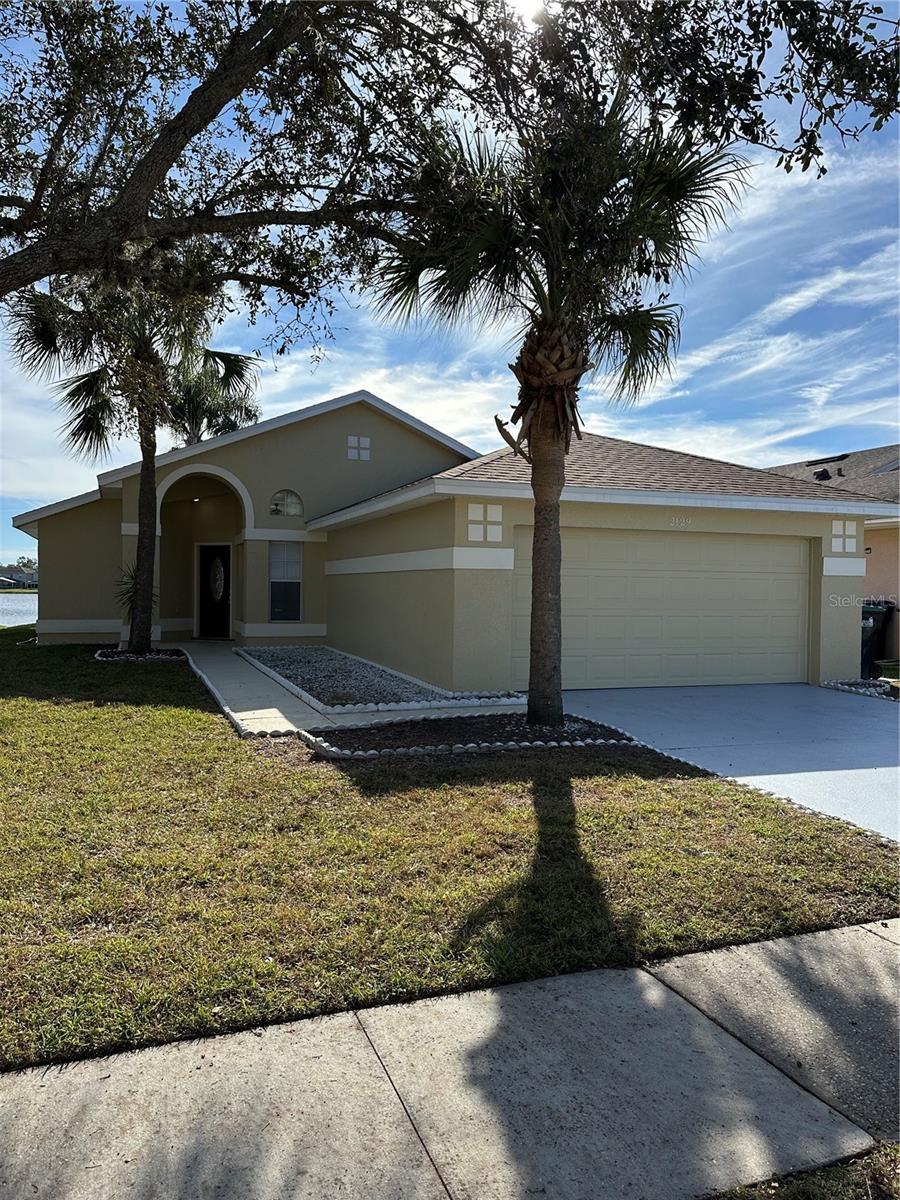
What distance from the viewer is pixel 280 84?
704 cm

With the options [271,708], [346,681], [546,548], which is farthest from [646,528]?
[271,708]

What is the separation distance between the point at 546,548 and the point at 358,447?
10603 mm

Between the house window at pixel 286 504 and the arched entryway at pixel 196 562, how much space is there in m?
2.73

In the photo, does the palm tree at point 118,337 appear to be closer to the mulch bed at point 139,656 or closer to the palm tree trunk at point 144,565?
the palm tree trunk at point 144,565

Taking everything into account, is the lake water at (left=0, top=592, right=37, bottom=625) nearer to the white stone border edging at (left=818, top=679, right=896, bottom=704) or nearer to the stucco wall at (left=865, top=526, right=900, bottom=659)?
the white stone border edging at (left=818, top=679, right=896, bottom=704)

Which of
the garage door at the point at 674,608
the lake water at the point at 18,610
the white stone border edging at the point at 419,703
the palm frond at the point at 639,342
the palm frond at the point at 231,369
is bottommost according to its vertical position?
the white stone border edging at the point at 419,703

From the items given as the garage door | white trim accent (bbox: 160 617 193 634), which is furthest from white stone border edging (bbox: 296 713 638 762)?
white trim accent (bbox: 160 617 193 634)

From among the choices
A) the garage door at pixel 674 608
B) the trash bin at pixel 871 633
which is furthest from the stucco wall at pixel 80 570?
the trash bin at pixel 871 633

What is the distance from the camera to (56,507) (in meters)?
18.1

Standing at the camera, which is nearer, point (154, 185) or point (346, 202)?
point (154, 185)

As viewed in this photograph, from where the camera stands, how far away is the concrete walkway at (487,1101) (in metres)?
2.38

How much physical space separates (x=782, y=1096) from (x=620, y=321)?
7133 mm

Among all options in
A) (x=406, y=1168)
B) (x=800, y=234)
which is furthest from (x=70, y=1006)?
A: (x=800, y=234)

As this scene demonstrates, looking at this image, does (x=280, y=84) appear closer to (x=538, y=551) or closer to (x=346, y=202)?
(x=346, y=202)
